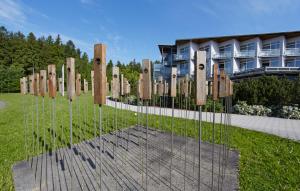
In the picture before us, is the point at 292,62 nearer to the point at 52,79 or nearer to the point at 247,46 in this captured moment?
the point at 247,46

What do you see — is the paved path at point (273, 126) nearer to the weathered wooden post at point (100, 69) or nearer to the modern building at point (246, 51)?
the weathered wooden post at point (100, 69)

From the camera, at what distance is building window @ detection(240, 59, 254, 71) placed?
27.5 metres

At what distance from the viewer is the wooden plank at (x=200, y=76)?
4.27ft

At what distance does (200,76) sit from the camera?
132cm

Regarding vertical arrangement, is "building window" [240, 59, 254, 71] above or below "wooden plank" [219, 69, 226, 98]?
above

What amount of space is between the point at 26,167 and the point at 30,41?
47405 millimetres

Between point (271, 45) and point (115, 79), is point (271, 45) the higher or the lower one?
the higher one

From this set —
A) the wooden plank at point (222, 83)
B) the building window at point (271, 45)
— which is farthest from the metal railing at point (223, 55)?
the wooden plank at point (222, 83)

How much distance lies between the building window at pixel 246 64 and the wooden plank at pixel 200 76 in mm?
29540

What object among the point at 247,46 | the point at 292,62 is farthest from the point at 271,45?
the point at 292,62

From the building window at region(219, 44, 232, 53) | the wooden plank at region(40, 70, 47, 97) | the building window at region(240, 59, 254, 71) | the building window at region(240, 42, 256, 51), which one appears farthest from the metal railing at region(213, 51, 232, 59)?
the wooden plank at region(40, 70, 47, 97)

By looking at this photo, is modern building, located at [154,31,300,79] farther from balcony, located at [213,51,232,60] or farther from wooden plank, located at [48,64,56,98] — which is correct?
wooden plank, located at [48,64,56,98]

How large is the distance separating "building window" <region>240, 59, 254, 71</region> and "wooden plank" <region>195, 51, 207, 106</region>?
29540 mm

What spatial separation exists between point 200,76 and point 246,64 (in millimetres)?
30557
